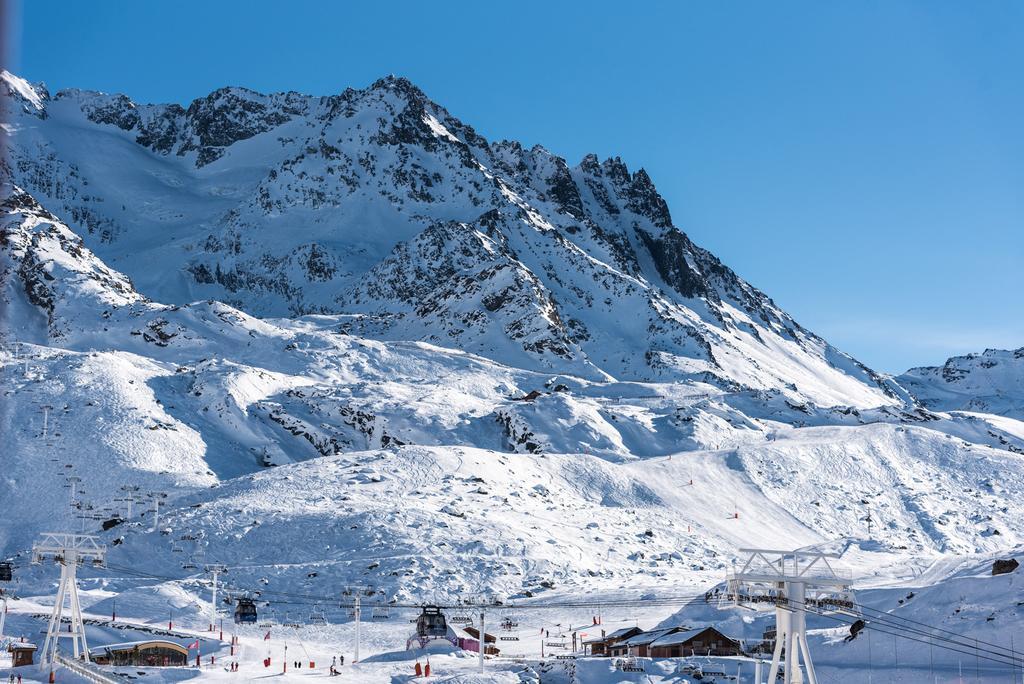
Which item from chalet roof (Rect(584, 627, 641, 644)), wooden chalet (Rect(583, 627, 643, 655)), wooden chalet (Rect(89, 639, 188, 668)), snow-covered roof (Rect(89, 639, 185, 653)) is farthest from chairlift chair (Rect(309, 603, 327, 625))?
wooden chalet (Rect(583, 627, 643, 655))

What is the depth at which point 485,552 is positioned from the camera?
100250mm

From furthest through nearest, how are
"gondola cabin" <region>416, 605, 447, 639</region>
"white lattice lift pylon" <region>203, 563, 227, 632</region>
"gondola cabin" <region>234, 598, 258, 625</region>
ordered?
"white lattice lift pylon" <region>203, 563, 227, 632</region> → "gondola cabin" <region>234, 598, 258, 625</region> → "gondola cabin" <region>416, 605, 447, 639</region>

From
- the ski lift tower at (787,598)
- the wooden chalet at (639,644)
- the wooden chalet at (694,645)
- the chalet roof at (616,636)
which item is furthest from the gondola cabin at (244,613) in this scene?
the ski lift tower at (787,598)

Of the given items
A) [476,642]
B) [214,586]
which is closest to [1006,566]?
[476,642]

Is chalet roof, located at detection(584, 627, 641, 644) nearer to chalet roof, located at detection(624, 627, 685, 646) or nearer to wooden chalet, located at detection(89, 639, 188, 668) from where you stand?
chalet roof, located at detection(624, 627, 685, 646)

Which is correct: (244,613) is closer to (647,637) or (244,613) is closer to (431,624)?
(431,624)

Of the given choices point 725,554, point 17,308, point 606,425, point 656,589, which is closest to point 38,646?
point 656,589

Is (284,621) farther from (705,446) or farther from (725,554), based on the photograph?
(705,446)

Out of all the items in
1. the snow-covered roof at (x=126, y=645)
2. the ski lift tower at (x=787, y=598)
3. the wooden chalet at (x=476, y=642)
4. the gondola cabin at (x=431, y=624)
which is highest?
the ski lift tower at (x=787, y=598)

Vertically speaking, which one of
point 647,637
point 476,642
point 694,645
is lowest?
point 476,642

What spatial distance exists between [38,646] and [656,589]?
1823 inches

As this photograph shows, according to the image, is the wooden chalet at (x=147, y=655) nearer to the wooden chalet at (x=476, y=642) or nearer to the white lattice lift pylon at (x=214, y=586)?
the white lattice lift pylon at (x=214, y=586)

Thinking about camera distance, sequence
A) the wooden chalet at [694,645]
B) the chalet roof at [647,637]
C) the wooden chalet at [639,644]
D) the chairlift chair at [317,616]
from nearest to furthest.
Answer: the wooden chalet at [694,645] < the wooden chalet at [639,644] < the chalet roof at [647,637] < the chairlift chair at [317,616]

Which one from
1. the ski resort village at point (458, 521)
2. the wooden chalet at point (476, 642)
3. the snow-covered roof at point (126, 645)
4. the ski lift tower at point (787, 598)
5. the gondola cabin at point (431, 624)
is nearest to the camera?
the ski lift tower at point (787, 598)
